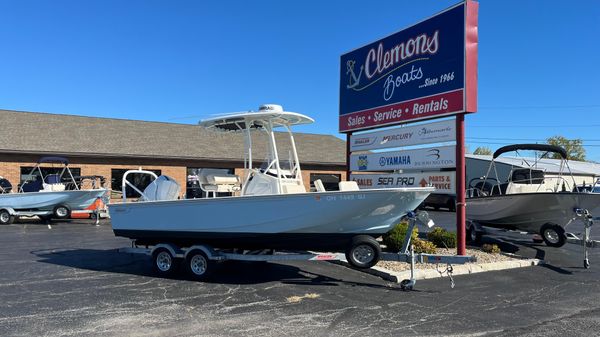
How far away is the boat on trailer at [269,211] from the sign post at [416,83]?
269 cm

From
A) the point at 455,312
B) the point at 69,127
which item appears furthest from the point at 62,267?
the point at 69,127

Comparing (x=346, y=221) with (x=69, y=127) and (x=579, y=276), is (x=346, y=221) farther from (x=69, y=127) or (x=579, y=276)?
(x=69, y=127)

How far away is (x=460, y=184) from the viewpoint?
9.20 m

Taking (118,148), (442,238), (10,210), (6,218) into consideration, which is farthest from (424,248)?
(118,148)

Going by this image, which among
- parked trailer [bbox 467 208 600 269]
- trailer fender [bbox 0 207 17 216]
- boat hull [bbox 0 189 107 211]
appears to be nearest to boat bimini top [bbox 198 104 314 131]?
parked trailer [bbox 467 208 600 269]

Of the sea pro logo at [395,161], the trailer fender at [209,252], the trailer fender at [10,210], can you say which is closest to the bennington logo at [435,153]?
the sea pro logo at [395,161]

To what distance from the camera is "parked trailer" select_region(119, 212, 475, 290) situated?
7102 mm

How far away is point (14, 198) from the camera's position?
17766 millimetres

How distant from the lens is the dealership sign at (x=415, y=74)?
913cm

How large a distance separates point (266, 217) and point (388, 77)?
5216 mm

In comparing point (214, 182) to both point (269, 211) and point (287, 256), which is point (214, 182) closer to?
point (269, 211)

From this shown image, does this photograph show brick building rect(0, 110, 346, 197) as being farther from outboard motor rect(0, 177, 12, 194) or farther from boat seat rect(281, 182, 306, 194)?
boat seat rect(281, 182, 306, 194)

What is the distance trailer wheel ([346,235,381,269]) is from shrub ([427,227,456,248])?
4120mm

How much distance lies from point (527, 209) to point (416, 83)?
4.07 m
